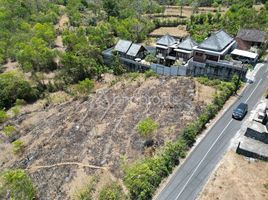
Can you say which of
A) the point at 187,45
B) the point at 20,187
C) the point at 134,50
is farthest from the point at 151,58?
the point at 20,187

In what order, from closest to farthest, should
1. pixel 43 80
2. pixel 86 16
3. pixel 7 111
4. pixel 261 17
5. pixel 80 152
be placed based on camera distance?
pixel 80 152, pixel 7 111, pixel 43 80, pixel 261 17, pixel 86 16

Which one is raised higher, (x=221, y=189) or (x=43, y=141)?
(x=221, y=189)

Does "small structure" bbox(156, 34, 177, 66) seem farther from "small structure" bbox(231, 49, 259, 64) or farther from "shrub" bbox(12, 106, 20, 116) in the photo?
"shrub" bbox(12, 106, 20, 116)

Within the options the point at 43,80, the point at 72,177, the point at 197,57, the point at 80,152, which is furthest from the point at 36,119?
the point at 197,57

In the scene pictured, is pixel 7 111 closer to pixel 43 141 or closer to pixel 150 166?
pixel 43 141

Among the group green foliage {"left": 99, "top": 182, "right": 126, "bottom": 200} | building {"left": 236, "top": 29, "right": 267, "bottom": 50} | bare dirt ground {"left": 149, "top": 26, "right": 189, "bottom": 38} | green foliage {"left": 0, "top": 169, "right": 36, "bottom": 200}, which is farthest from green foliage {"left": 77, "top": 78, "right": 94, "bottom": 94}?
bare dirt ground {"left": 149, "top": 26, "right": 189, "bottom": 38}

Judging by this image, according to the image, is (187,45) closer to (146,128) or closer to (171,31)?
(146,128)

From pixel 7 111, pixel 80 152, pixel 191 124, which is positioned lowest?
pixel 7 111
